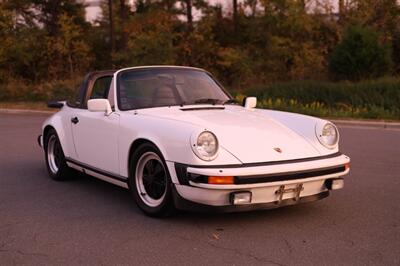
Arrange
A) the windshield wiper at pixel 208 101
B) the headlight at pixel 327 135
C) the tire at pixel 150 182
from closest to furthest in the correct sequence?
1. the tire at pixel 150 182
2. the headlight at pixel 327 135
3. the windshield wiper at pixel 208 101

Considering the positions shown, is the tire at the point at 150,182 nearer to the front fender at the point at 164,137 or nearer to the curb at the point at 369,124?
the front fender at the point at 164,137

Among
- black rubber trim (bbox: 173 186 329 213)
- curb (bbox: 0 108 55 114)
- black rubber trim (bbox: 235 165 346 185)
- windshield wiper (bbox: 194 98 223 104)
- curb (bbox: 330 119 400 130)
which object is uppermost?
windshield wiper (bbox: 194 98 223 104)

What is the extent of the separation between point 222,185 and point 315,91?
15333mm

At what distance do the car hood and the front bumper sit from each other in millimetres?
129

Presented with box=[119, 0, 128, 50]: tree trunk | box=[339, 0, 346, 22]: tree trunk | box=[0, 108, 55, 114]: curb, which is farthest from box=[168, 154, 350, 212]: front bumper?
box=[119, 0, 128, 50]: tree trunk

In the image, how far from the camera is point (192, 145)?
4664 mm

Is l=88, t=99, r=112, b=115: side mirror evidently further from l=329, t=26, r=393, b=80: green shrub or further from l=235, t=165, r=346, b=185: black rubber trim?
l=329, t=26, r=393, b=80: green shrub

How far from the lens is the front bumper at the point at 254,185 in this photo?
4574 mm

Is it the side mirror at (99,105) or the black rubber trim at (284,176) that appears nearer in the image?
the black rubber trim at (284,176)

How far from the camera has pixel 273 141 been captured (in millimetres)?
5012

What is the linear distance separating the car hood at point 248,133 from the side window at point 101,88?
954 mm

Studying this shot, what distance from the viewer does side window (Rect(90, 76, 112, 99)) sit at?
639cm

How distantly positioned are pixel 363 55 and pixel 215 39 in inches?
553

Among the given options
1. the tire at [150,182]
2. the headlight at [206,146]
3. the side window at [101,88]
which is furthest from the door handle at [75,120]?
the headlight at [206,146]
